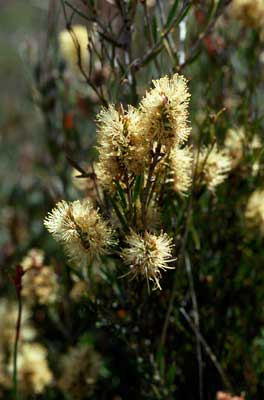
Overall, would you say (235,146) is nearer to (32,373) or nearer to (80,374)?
(80,374)

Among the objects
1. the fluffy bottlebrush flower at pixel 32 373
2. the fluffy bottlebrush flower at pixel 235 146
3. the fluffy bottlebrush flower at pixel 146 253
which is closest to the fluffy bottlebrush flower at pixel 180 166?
the fluffy bottlebrush flower at pixel 146 253

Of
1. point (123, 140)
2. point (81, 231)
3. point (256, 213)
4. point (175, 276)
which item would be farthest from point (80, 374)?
point (123, 140)

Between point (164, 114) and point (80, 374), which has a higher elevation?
point (164, 114)

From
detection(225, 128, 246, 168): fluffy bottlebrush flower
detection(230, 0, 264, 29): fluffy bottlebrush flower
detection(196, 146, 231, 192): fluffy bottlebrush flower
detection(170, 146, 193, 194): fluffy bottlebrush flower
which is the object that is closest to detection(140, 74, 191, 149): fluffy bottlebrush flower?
detection(170, 146, 193, 194): fluffy bottlebrush flower

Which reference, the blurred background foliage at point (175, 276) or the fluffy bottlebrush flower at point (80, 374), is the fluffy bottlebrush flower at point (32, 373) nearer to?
the blurred background foliage at point (175, 276)

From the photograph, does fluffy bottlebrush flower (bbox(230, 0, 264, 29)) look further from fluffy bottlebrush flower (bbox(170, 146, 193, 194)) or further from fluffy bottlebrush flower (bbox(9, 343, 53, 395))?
fluffy bottlebrush flower (bbox(9, 343, 53, 395))

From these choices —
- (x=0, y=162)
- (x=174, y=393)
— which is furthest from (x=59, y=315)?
(x=0, y=162)
